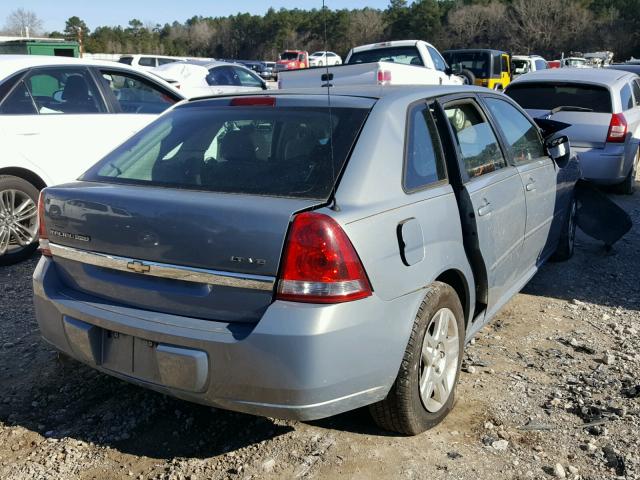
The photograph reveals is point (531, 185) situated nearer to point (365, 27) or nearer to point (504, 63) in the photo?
point (504, 63)

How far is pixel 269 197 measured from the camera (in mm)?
2682

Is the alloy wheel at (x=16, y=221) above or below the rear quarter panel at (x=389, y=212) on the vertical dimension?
below

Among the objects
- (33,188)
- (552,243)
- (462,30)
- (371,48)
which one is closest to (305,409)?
(552,243)

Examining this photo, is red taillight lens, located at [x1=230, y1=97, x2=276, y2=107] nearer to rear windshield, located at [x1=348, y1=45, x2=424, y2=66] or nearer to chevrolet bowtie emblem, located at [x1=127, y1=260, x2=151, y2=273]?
chevrolet bowtie emblem, located at [x1=127, y1=260, x2=151, y2=273]

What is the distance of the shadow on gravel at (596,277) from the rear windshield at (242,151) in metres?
2.99

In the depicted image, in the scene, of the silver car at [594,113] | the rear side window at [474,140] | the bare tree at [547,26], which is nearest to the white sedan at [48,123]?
the rear side window at [474,140]

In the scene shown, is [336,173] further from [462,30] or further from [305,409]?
[462,30]

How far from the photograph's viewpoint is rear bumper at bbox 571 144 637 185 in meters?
7.98

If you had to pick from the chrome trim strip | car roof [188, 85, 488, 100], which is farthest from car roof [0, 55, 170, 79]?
the chrome trim strip

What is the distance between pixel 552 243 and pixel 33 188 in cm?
461

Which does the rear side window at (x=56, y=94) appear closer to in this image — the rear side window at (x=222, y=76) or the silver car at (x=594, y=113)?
the silver car at (x=594, y=113)

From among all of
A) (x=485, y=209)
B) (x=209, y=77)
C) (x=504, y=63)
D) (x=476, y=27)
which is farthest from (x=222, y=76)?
(x=476, y=27)

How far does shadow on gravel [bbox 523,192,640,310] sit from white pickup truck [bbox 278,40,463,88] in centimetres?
281

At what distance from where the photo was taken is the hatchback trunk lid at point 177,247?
8.21 ft
